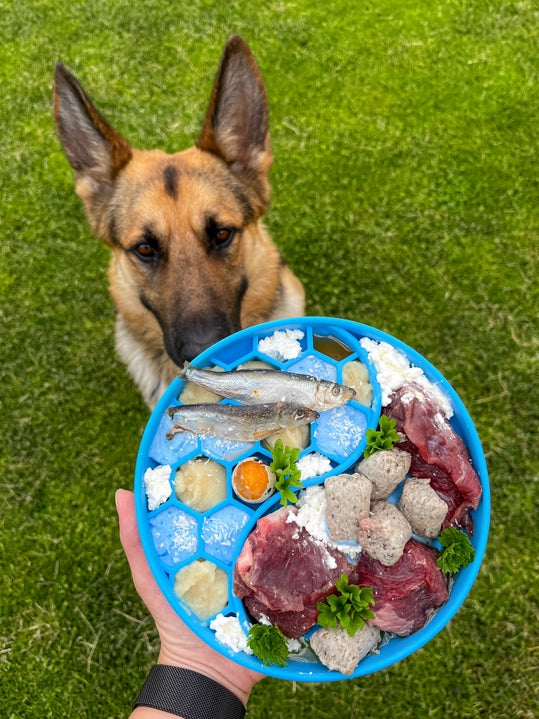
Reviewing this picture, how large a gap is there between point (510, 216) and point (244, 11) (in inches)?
127

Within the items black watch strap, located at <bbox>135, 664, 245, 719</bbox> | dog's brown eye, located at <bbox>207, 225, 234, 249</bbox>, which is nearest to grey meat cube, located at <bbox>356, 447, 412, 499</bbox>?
black watch strap, located at <bbox>135, 664, 245, 719</bbox>

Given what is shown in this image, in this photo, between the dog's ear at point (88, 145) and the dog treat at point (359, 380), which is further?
the dog's ear at point (88, 145)

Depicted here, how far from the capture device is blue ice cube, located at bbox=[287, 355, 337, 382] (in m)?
2.29

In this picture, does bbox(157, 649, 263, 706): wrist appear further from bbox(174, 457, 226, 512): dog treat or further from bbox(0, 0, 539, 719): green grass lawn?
bbox(0, 0, 539, 719): green grass lawn

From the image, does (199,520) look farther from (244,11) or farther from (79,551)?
(244,11)

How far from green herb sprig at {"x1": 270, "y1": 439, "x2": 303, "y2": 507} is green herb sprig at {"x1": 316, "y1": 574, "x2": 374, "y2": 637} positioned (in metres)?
0.36

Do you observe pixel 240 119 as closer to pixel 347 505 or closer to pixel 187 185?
pixel 187 185

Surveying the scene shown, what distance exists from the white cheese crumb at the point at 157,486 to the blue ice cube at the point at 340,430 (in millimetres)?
649

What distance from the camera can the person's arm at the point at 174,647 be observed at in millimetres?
2455

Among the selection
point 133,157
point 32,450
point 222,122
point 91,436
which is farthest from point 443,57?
point 32,450

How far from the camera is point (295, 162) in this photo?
470 centimetres

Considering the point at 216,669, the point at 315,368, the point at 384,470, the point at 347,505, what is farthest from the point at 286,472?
the point at 216,669

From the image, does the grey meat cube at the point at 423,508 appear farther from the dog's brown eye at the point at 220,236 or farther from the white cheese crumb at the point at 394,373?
the dog's brown eye at the point at 220,236

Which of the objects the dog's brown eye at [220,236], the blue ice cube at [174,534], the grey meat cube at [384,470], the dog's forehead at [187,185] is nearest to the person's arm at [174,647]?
the blue ice cube at [174,534]
